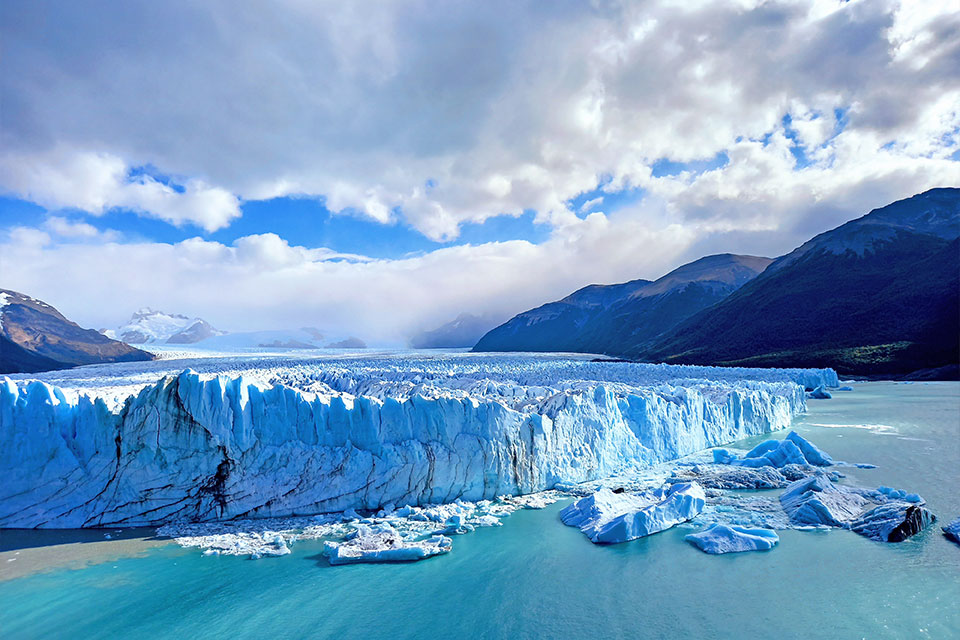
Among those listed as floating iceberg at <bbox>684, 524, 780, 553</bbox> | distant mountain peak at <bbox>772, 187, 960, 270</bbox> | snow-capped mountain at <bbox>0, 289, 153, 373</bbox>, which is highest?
distant mountain peak at <bbox>772, 187, 960, 270</bbox>

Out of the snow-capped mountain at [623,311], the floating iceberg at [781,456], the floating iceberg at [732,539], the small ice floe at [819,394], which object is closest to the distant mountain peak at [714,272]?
the snow-capped mountain at [623,311]

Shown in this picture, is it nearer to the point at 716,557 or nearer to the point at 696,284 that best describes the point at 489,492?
the point at 716,557

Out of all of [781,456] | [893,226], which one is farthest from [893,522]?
[893,226]

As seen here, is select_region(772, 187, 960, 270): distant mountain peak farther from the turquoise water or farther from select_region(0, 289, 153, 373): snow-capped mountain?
select_region(0, 289, 153, 373): snow-capped mountain

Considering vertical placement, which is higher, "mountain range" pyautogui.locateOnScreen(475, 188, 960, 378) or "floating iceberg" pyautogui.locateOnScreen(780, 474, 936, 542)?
"mountain range" pyautogui.locateOnScreen(475, 188, 960, 378)

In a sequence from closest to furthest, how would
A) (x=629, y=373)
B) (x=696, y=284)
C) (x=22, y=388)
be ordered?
(x=22, y=388)
(x=629, y=373)
(x=696, y=284)

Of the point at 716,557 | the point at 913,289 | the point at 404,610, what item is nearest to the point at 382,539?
the point at 404,610

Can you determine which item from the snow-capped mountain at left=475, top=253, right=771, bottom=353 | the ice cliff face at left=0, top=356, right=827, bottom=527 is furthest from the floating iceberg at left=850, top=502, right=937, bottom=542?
the snow-capped mountain at left=475, top=253, right=771, bottom=353
